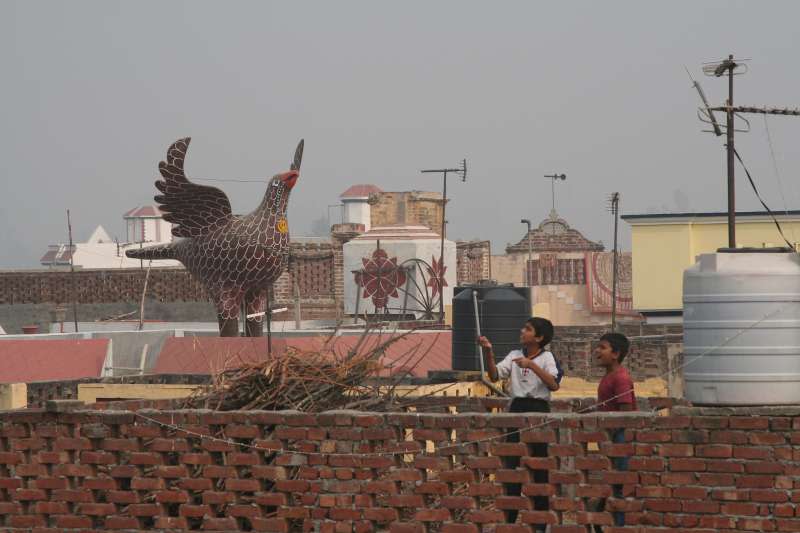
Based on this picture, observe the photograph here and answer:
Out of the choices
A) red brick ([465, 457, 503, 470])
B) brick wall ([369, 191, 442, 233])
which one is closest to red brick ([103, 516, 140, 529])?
red brick ([465, 457, 503, 470])

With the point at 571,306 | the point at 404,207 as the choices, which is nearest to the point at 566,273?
the point at 571,306

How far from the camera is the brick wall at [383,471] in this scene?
7.34 m

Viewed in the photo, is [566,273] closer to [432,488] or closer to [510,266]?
[510,266]

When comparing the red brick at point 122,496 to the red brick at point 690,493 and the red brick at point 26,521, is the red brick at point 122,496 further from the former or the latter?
the red brick at point 690,493

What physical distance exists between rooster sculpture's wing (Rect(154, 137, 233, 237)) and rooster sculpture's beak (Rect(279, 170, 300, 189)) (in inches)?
42.2

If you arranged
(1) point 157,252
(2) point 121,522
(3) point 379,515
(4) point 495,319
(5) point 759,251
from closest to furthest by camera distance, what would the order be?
(5) point 759,251
(3) point 379,515
(2) point 121,522
(4) point 495,319
(1) point 157,252

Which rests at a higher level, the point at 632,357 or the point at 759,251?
the point at 759,251

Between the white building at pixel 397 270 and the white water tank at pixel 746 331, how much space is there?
105 ft

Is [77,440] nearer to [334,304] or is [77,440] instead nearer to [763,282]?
[763,282]

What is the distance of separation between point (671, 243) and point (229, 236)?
10136 millimetres

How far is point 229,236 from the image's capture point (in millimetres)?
24656

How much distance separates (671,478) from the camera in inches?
293

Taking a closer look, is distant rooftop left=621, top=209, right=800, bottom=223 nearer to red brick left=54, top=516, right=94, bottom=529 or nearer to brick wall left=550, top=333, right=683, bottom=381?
brick wall left=550, top=333, right=683, bottom=381

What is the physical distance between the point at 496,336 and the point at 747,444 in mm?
8360
